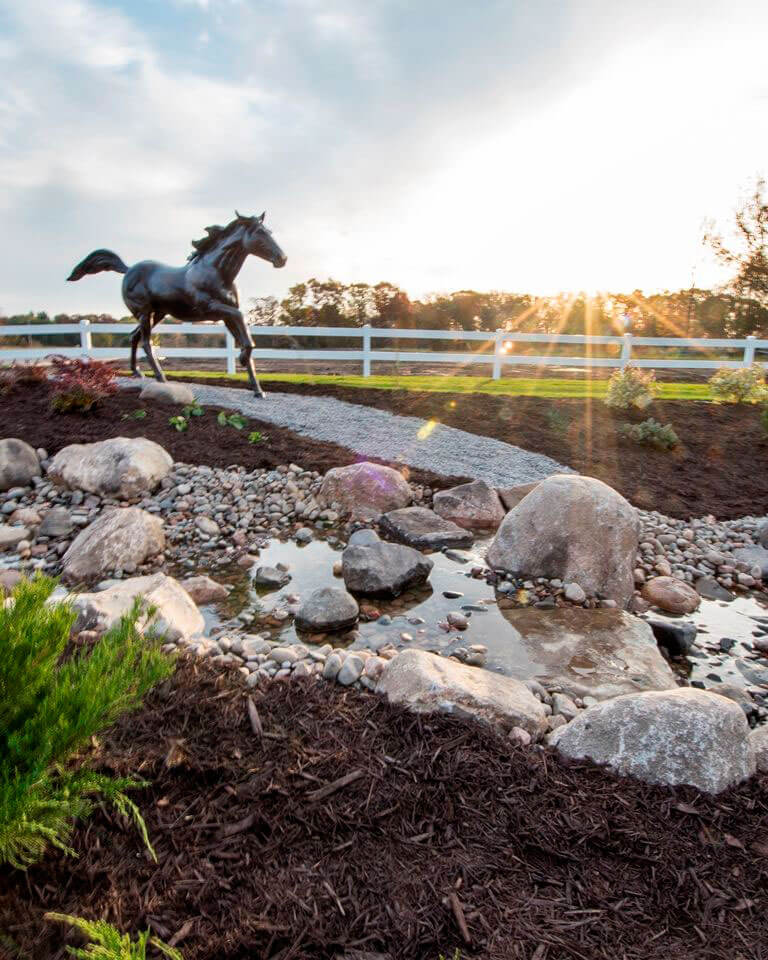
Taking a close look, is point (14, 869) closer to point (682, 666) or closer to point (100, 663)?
point (100, 663)

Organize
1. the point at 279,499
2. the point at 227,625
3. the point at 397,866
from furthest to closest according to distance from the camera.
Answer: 1. the point at 279,499
2. the point at 227,625
3. the point at 397,866

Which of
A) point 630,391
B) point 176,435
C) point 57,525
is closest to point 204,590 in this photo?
point 57,525

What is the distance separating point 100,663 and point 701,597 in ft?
16.0

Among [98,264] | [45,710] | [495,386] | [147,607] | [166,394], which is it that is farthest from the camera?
[495,386]

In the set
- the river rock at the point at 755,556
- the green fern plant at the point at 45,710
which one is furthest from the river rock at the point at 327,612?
the river rock at the point at 755,556

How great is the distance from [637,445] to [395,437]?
3404 mm

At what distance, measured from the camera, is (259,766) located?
212 cm

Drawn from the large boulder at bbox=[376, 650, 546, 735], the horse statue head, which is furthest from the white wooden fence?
the large boulder at bbox=[376, 650, 546, 735]

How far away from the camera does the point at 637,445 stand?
8.41m

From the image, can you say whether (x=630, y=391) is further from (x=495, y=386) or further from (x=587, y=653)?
(x=587, y=653)

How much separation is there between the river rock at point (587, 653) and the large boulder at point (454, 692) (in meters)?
0.74

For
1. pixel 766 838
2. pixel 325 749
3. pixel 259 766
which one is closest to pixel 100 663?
pixel 259 766

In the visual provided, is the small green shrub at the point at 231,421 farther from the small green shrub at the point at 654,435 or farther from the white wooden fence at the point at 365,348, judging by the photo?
the small green shrub at the point at 654,435

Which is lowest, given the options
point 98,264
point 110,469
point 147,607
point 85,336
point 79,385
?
point 147,607
